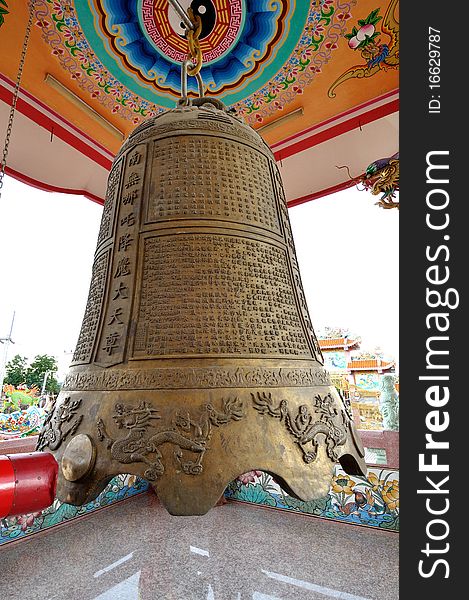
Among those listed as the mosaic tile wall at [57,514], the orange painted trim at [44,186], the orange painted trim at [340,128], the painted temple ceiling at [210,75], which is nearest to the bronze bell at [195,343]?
the painted temple ceiling at [210,75]

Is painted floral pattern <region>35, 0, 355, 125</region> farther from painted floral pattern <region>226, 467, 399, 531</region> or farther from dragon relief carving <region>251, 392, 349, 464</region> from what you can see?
painted floral pattern <region>226, 467, 399, 531</region>

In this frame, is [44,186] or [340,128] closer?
[340,128]

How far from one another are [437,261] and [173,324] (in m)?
0.76

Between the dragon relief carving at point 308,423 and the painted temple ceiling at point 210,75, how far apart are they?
2.18m

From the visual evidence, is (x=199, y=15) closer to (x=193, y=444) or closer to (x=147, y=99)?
(x=147, y=99)

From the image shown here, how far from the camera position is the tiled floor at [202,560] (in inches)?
88.0

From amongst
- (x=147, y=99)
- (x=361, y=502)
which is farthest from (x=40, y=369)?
(x=361, y=502)

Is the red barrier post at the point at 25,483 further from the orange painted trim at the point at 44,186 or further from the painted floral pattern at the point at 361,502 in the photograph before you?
the painted floral pattern at the point at 361,502

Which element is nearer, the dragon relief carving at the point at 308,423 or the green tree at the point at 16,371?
the dragon relief carving at the point at 308,423

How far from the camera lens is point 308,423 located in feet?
3.01

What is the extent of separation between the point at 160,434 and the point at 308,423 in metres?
0.37

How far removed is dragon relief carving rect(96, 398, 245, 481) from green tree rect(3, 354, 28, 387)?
3.60 m

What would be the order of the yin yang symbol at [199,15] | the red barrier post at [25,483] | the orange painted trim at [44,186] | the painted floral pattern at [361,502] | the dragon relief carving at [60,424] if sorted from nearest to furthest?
1. the red barrier post at [25,483]
2. the dragon relief carving at [60,424]
3. the yin yang symbol at [199,15]
4. the orange painted trim at [44,186]
5. the painted floral pattern at [361,502]

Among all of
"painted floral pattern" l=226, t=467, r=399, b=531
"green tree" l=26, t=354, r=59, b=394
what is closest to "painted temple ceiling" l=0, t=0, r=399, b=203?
"green tree" l=26, t=354, r=59, b=394
